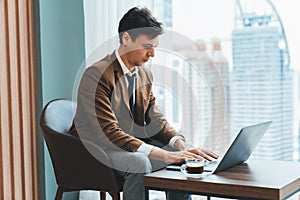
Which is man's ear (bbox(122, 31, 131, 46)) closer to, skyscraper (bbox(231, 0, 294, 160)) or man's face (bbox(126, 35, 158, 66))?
Result: man's face (bbox(126, 35, 158, 66))

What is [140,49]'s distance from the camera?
8.68 feet

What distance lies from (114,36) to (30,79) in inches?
23.9

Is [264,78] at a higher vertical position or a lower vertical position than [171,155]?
higher

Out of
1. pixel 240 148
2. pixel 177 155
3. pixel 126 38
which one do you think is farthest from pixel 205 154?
pixel 126 38

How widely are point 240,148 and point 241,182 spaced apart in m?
0.24

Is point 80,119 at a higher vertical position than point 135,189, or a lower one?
higher

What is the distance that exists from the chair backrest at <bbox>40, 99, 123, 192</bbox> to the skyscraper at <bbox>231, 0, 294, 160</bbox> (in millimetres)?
1082

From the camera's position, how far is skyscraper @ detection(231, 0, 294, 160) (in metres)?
3.11

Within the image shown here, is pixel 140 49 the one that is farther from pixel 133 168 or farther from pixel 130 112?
pixel 133 168

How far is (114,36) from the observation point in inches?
134

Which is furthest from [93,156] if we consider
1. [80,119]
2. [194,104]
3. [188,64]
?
[188,64]

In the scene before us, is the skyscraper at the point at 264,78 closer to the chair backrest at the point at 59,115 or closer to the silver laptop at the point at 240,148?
the silver laptop at the point at 240,148

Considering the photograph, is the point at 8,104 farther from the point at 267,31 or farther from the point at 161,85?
the point at 267,31

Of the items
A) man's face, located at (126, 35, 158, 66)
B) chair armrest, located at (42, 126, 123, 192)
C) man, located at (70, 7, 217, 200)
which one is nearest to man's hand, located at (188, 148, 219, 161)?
Result: man, located at (70, 7, 217, 200)
